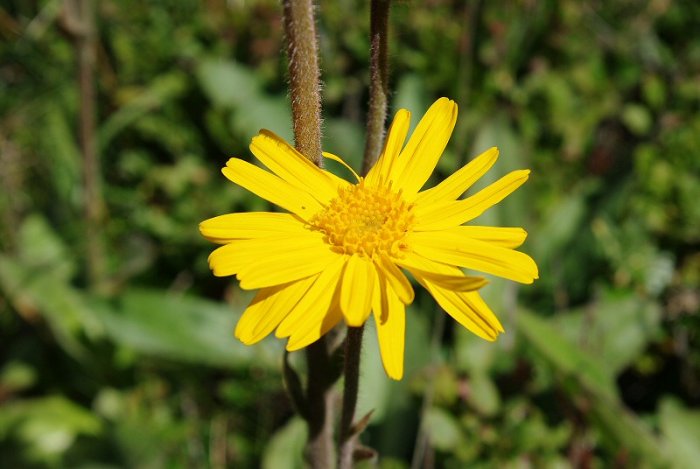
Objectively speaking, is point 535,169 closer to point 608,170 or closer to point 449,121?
point 608,170

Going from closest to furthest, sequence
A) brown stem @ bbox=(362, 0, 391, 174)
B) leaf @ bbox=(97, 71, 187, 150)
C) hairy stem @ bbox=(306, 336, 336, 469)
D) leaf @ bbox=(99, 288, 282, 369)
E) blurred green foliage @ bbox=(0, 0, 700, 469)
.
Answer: brown stem @ bbox=(362, 0, 391, 174)
hairy stem @ bbox=(306, 336, 336, 469)
blurred green foliage @ bbox=(0, 0, 700, 469)
leaf @ bbox=(99, 288, 282, 369)
leaf @ bbox=(97, 71, 187, 150)

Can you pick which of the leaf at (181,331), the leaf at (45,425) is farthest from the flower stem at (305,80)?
the leaf at (45,425)

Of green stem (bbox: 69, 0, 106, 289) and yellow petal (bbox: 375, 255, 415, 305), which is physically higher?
green stem (bbox: 69, 0, 106, 289)

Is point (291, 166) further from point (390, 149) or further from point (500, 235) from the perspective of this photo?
point (500, 235)

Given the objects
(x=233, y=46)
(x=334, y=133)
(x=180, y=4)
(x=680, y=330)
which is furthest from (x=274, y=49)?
(x=680, y=330)

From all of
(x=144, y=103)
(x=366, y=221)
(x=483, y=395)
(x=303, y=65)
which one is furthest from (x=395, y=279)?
(x=144, y=103)

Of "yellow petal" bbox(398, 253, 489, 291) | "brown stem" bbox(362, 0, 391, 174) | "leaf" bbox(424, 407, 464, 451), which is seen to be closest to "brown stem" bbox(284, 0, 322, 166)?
"brown stem" bbox(362, 0, 391, 174)

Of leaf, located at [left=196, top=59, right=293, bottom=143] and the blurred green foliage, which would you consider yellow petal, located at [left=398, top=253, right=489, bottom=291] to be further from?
leaf, located at [left=196, top=59, right=293, bottom=143]
